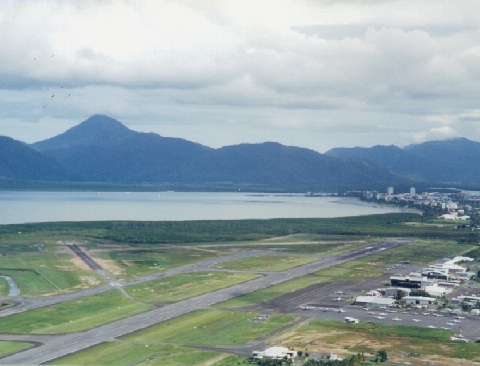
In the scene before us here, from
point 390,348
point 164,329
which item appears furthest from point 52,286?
point 390,348

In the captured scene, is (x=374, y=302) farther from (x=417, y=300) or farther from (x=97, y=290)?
(x=97, y=290)

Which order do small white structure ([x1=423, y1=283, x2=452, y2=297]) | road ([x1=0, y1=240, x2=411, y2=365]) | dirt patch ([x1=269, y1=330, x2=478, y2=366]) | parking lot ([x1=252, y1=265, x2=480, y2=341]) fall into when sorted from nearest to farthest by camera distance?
road ([x1=0, y1=240, x2=411, y2=365]), dirt patch ([x1=269, y1=330, x2=478, y2=366]), parking lot ([x1=252, y1=265, x2=480, y2=341]), small white structure ([x1=423, y1=283, x2=452, y2=297])

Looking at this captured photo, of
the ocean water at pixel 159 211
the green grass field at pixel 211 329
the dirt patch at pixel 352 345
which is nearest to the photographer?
the dirt patch at pixel 352 345

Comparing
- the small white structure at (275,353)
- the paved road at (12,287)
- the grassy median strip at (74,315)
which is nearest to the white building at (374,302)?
the grassy median strip at (74,315)

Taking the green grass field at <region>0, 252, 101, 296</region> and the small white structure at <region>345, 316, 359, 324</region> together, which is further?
the green grass field at <region>0, 252, 101, 296</region>

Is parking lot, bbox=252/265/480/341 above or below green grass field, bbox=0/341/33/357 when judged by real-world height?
above

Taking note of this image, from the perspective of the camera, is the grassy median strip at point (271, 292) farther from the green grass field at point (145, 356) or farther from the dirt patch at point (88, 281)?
the dirt patch at point (88, 281)

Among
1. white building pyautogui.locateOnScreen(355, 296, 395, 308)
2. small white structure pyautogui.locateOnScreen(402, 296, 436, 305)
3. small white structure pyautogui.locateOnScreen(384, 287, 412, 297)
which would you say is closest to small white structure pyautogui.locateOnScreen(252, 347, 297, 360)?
white building pyautogui.locateOnScreen(355, 296, 395, 308)

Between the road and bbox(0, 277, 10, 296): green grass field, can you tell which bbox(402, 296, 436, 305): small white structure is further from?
bbox(0, 277, 10, 296): green grass field
